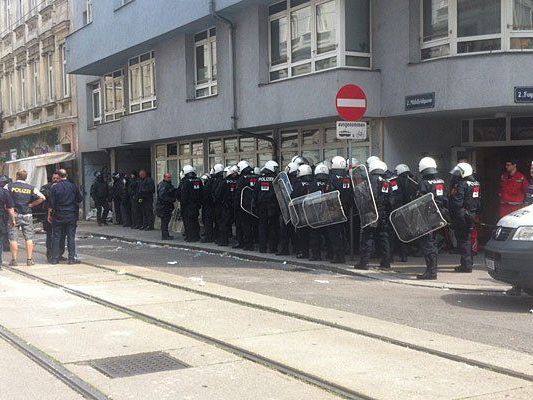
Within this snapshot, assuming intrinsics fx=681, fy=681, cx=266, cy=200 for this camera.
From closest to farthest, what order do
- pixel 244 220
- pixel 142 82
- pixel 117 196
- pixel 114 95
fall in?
1. pixel 244 220
2. pixel 142 82
3. pixel 117 196
4. pixel 114 95

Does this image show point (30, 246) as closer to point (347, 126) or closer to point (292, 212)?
point (292, 212)

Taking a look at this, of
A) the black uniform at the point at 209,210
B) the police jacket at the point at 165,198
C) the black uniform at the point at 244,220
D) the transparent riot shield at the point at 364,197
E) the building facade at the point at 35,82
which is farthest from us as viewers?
the building facade at the point at 35,82

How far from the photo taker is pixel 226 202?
15.5 metres

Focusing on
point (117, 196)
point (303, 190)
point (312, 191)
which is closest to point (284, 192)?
point (303, 190)

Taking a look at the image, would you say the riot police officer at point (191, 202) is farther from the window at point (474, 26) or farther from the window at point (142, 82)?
the window at point (474, 26)

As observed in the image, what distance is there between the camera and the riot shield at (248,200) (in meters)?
14.2

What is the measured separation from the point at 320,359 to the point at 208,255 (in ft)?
29.6

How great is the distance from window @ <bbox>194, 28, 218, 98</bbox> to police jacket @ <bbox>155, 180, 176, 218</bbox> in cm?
275

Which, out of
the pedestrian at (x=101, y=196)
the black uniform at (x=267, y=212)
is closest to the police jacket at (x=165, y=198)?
the black uniform at (x=267, y=212)

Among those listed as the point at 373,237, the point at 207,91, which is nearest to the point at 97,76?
the point at 207,91

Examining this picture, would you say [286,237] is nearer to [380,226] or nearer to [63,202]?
[380,226]

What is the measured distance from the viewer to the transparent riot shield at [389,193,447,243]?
1041cm

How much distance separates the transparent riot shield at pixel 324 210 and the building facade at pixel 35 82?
17.9 meters

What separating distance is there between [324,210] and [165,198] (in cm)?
668
